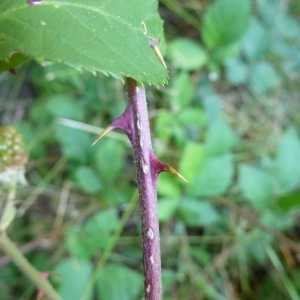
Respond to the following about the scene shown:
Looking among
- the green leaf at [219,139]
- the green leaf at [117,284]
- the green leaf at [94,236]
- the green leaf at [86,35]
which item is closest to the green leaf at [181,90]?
the green leaf at [219,139]

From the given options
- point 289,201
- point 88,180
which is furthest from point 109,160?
point 289,201

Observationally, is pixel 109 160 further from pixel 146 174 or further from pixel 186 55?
pixel 146 174

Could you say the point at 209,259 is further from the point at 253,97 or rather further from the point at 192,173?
the point at 253,97

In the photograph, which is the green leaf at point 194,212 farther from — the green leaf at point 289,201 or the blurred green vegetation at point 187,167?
the green leaf at point 289,201

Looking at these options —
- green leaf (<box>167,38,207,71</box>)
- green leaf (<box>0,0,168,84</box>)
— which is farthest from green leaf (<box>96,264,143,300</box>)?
green leaf (<box>0,0,168,84</box>)

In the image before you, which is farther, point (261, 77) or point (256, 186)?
point (261, 77)

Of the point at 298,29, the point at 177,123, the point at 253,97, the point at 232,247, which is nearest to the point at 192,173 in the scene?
the point at 177,123
